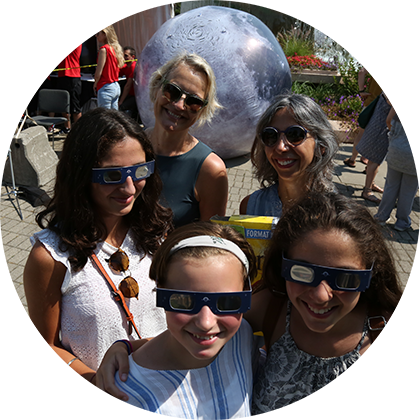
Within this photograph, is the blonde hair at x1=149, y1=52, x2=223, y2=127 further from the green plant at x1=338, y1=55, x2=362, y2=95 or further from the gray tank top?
the green plant at x1=338, y1=55, x2=362, y2=95

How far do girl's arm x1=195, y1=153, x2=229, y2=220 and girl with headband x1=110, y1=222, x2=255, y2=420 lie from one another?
1119 millimetres

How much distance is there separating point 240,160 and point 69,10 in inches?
243

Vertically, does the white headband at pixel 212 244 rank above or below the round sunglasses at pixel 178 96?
below

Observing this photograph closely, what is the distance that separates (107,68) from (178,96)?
6.46 m

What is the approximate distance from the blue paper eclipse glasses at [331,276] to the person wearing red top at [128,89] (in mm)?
8721

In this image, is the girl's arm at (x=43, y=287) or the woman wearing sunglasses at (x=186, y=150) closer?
the girl's arm at (x=43, y=287)

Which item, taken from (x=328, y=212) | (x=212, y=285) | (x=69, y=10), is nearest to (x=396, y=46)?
(x=328, y=212)

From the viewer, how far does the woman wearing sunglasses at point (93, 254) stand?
176cm

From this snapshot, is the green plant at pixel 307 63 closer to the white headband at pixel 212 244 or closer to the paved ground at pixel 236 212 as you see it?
the paved ground at pixel 236 212

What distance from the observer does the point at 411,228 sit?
6.18 m

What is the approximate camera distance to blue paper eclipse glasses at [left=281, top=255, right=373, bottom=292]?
53.7 inches

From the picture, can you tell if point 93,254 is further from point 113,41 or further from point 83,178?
point 113,41

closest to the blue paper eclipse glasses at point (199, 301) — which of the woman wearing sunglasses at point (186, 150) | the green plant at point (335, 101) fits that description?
the woman wearing sunglasses at point (186, 150)

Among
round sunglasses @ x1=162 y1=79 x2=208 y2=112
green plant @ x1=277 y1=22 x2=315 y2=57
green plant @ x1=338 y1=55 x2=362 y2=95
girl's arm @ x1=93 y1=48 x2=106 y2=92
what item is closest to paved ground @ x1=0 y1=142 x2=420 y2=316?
round sunglasses @ x1=162 y1=79 x2=208 y2=112
